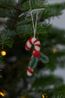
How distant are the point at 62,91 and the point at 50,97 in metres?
0.06

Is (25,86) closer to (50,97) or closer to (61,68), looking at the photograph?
(61,68)

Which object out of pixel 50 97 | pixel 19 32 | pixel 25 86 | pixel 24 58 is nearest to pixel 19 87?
pixel 25 86

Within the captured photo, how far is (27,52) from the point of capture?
117cm

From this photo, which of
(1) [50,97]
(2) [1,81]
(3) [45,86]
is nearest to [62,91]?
(1) [50,97]

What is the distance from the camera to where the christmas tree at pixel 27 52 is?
2.85ft

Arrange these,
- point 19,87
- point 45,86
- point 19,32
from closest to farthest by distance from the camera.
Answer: point 19,32 < point 45,86 < point 19,87

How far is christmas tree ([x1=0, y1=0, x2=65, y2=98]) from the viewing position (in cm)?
87

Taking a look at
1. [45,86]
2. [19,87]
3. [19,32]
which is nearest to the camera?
[19,32]

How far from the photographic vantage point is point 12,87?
119 centimetres

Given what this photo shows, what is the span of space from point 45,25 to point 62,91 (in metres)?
0.23

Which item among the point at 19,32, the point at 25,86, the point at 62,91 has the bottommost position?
the point at 25,86

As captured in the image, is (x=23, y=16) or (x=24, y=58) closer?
(x=23, y=16)

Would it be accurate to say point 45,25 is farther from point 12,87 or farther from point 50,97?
point 12,87

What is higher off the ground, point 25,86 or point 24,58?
point 24,58
